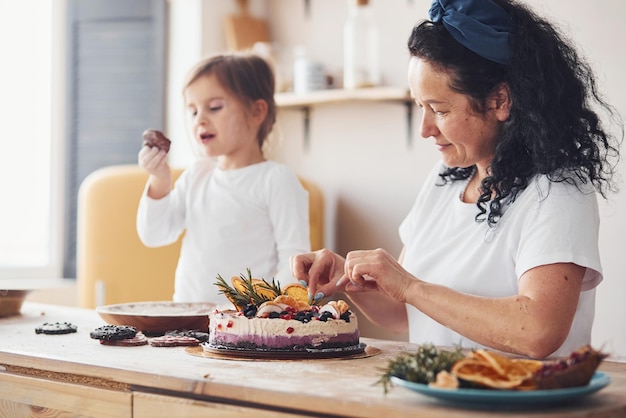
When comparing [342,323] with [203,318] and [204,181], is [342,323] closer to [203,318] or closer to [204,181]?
[203,318]

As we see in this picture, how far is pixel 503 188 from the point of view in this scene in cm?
175

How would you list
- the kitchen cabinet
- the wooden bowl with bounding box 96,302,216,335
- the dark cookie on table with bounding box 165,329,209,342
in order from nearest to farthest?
1. the kitchen cabinet
2. the dark cookie on table with bounding box 165,329,209,342
3. the wooden bowl with bounding box 96,302,216,335

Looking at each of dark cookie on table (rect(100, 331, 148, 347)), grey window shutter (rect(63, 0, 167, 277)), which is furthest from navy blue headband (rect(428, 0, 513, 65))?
grey window shutter (rect(63, 0, 167, 277))

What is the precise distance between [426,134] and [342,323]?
460 mm

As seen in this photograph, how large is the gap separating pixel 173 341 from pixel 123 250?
5.27 ft

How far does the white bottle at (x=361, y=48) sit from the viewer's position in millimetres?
3254

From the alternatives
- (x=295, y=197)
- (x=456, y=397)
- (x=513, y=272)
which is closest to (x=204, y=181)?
(x=295, y=197)

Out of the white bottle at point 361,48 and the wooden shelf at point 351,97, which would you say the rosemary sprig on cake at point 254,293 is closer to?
the wooden shelf at point 351,97

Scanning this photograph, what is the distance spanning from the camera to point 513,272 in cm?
174

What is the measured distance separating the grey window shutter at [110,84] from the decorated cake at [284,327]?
211cm

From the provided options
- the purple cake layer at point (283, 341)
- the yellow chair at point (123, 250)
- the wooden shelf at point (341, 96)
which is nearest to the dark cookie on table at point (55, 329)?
the purple cake layer at point (283, 341)

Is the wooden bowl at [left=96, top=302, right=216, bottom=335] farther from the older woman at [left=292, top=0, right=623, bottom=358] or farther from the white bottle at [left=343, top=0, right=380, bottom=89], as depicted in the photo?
the white bottle at [left=343, top=0, right=380, bottom=89]

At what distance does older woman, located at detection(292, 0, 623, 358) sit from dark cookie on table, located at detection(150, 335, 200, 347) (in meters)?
0.26

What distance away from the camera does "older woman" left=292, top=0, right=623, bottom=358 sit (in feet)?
5.11
